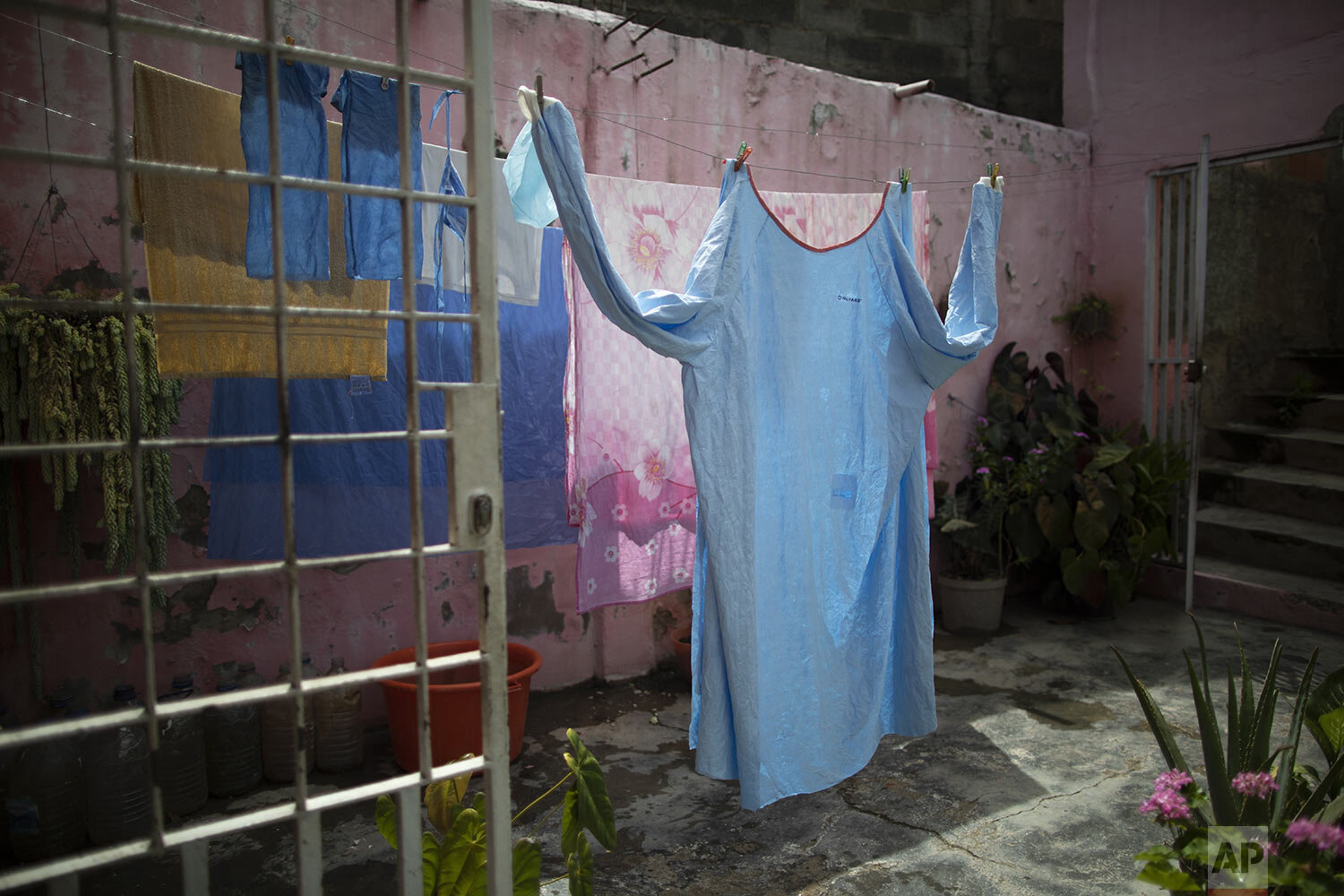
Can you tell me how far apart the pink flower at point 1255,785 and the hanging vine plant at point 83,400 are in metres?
2.64

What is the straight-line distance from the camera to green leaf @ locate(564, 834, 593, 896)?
5.75ft

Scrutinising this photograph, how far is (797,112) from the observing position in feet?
13.8

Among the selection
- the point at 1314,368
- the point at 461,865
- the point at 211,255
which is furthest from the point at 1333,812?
the point at 1314,368

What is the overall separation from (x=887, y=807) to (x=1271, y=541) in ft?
11.4

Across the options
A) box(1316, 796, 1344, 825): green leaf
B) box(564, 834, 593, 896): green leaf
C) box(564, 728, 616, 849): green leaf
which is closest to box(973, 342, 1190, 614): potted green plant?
box(1316, 796, 1344, 825): green leaf

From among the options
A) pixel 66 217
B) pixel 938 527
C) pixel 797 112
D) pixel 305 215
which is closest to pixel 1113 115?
pixel 797 112

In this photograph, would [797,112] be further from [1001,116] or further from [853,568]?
[853,568]

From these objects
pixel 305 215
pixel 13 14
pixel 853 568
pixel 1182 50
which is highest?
pixel 1182 50

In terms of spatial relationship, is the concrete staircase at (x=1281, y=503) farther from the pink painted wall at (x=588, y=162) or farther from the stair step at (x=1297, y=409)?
the pink painted wall at (x=588, y=162)

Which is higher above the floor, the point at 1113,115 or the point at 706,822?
the point at 1113,115

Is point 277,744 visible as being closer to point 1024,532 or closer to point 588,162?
point 588,162

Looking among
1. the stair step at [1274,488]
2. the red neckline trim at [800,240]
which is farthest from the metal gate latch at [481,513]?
the stair step at [1274,488]

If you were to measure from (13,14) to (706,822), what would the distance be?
328 centimetres

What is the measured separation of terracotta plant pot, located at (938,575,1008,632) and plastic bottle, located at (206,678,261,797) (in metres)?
3.38
